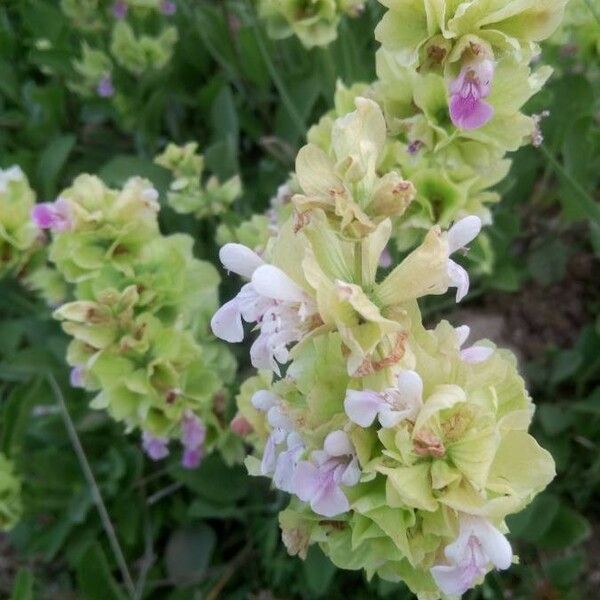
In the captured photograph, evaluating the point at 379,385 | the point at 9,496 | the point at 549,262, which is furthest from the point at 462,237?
the point at 549,262

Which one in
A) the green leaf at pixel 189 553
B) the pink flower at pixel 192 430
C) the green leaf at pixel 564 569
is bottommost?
the green leaf at pixel 189 553

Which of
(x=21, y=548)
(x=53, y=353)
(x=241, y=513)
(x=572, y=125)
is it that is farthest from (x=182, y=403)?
(x=572, y=125)

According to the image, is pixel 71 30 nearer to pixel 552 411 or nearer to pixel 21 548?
pixel 21 548

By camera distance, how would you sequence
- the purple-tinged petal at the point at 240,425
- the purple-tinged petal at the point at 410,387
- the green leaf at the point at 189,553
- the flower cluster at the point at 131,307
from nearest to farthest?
the purple-tinged petal at the point at 410,387 → the purple-tinged petal at the point at 240,425 → the flower cluster at the point at 131,307 → the green leaf at the point at 189,553

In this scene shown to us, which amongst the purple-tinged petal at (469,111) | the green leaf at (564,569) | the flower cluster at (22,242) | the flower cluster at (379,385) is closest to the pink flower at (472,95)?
the purple-tinged petal at (469,111)

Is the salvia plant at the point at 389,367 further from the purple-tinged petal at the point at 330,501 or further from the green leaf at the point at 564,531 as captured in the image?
the green leaf at the point at 564,531

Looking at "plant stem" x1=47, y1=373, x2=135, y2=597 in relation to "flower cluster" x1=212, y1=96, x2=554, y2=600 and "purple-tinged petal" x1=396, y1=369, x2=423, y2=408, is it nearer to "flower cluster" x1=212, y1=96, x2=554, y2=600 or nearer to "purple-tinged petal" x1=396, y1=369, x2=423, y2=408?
"flower cluster" x1=212, y1=96, x2=554, y2=600
